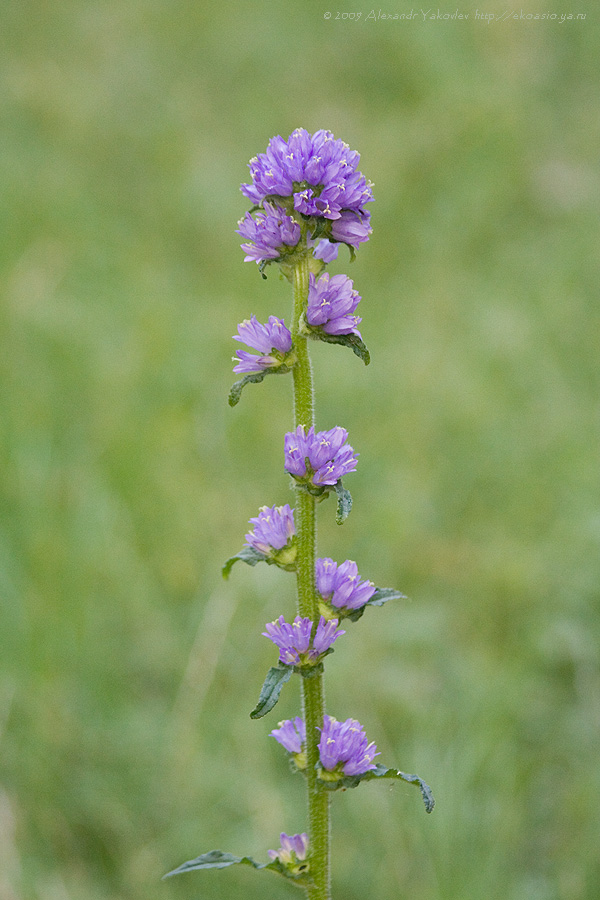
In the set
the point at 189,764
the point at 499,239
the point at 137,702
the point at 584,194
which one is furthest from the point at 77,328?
the point at 584,194

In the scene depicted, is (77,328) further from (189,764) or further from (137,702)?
(189,764)

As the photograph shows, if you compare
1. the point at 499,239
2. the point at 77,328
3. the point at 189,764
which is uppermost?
the point at 499,239

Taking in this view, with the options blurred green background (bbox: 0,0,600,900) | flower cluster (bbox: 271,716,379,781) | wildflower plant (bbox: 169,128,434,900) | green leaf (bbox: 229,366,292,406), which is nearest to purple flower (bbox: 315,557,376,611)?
wildflower plant (bbox: 169,128,434,900)

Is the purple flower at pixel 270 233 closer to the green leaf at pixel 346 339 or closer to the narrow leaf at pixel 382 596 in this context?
the green leaf at pixel 346 339

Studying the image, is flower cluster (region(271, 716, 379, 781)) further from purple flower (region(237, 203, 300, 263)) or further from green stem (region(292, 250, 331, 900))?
purple flower (region(237, 203, 300, 263))

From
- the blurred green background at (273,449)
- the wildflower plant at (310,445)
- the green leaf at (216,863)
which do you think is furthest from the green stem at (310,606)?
the blurred green background at (273,449)

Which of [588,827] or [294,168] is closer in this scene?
[294,168]
